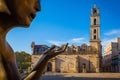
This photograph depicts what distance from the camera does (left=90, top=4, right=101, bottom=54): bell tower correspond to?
73.7 metres

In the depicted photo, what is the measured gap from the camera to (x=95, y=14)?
75.9 metres

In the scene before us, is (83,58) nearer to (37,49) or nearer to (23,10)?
(37,49)

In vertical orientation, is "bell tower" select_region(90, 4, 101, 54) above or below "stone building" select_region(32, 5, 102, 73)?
above

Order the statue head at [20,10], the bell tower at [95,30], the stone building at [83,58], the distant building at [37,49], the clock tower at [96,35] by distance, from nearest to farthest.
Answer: the statue head at [20,10] → the stone building at [83,58] → the clock tower at [96,35] → the bell tower at [95,30] → the distant building at [37,49]

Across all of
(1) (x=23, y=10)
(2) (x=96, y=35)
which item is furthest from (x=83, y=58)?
(1) (x=23, y=10)

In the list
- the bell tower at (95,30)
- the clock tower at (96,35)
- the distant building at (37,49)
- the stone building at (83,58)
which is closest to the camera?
the stone building at (83,58)

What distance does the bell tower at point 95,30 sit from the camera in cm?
7369

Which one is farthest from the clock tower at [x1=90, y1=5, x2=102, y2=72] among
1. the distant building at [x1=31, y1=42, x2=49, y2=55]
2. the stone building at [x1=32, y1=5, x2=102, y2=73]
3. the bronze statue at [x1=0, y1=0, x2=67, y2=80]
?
the bronze statue at [x1=0, y1=0, x2=67, y2=80]

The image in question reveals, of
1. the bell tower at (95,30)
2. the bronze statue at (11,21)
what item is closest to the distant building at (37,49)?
the bell tower at (95,30)

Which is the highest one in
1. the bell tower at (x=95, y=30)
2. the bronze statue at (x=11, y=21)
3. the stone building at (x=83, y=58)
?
the bell tower at (x=95, y=30)

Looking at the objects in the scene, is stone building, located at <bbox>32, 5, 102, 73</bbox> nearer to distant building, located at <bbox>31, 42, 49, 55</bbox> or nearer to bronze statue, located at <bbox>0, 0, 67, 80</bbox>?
distant building, located at <bbox>31, 42, 49, 55</bbox>

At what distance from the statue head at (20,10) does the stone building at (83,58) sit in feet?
228

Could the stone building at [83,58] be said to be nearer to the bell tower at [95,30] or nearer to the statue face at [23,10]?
the bell tower at [95,30]

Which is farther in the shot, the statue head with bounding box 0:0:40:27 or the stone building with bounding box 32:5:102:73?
the stone building with bounding box 32:5:102:73
